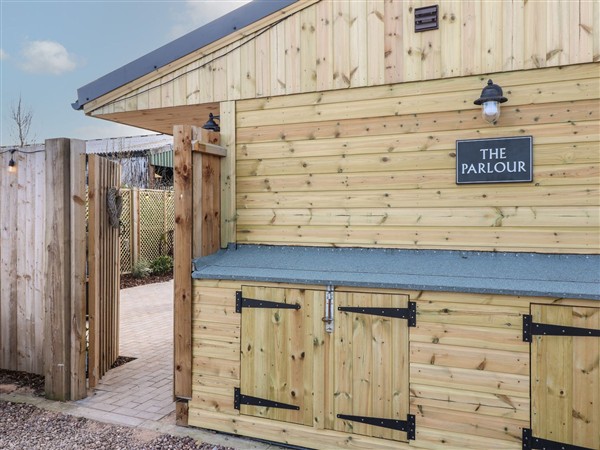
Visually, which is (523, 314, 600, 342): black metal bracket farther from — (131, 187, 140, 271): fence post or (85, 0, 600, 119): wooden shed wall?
(131, 187, 140, 271): fence post

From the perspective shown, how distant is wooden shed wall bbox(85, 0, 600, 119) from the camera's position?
10.5ft

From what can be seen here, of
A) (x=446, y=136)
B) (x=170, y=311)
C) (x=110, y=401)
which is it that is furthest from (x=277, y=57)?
(x=170, y=311)

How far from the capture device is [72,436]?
135 inches

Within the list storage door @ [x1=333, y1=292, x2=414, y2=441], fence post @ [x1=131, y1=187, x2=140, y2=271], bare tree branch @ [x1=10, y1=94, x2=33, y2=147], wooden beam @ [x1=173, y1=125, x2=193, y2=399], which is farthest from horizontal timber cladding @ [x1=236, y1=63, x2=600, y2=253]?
bare tree branch @ [x1=10, y1=94, x2=33, y2=147]

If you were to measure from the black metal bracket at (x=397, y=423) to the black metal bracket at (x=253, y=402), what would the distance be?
48 centimetres

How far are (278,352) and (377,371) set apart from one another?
73cm

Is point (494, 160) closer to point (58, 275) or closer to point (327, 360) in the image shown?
point (327, 360)

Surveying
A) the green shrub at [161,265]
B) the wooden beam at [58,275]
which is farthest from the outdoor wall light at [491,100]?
the green shrub at [161,265]

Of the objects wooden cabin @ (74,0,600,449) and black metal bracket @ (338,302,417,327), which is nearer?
wooden cabin @ (74,0,600,449)

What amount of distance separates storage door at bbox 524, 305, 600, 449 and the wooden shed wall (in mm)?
1739

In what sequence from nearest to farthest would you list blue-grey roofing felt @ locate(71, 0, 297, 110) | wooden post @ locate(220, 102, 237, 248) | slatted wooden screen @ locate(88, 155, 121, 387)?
blue-grey roofing felt @ locate(71, 0, 297, 110) → wooden post @ locate(220, 102, 237, 248) → slatted wooden screen @ locate(88, 155, 121, 387)

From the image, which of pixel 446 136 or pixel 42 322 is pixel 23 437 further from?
pixel 446 136

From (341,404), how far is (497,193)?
1861 mm

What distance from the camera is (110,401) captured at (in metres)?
4.07
